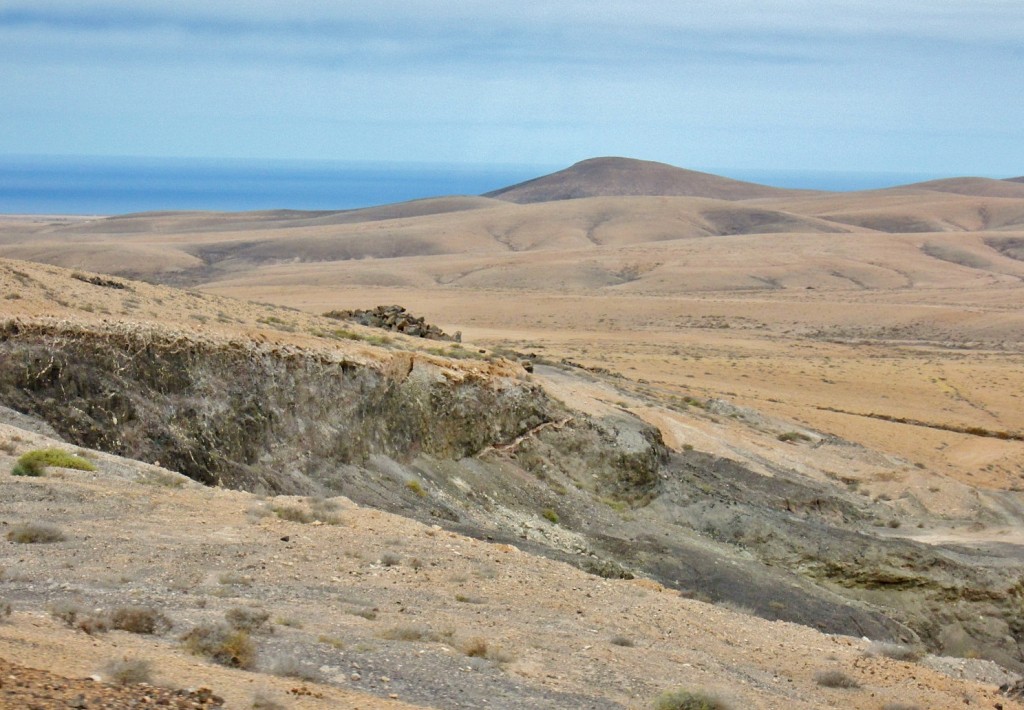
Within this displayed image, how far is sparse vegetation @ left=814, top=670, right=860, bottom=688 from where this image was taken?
962cm

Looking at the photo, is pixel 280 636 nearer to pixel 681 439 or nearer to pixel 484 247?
pixel 681 439

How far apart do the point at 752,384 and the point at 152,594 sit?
3344cm

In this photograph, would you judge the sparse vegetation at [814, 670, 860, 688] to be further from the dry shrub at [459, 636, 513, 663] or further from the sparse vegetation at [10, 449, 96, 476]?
the sparse vegetation at [10, 449, 96, 476]

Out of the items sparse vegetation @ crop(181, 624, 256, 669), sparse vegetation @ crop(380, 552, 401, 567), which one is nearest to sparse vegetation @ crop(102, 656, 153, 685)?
sparse vegetation @ crop(181, 624, 256, 669)

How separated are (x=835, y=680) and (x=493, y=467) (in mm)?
9649

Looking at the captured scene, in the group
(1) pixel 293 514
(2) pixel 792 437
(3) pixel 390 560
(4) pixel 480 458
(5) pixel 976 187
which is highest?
(5) pixel 976 187

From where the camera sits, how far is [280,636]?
8.16 m

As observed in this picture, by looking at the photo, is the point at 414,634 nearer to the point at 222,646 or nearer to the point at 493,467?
the point at 222,646

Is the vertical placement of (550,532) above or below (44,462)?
below

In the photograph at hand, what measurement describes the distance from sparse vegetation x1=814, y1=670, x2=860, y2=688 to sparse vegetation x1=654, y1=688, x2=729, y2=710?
1.87 m

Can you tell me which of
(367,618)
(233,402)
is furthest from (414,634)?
(233,402)

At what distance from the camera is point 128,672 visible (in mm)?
6402

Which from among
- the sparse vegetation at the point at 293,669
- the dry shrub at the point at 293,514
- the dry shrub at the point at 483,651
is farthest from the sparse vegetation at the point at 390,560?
the sparse vegetation at the point at 293,669

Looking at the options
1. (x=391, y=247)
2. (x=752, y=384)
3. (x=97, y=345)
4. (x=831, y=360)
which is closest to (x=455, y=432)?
(x=97, y=345)
